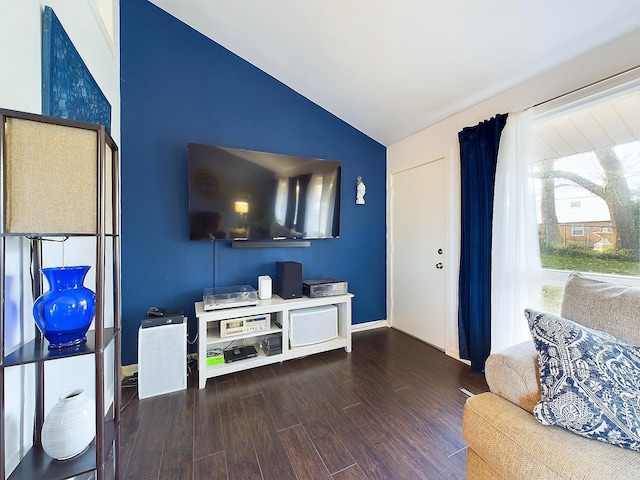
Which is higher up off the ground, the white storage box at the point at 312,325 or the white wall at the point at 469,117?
the white wall at the point at 469,117

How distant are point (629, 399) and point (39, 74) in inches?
95.6

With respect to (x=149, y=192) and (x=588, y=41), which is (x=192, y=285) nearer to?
(x=149, y=192)

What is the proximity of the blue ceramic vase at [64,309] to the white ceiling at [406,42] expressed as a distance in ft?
7.05

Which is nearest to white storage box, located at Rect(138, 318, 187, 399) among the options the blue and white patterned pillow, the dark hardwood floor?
the dark hardwood floor

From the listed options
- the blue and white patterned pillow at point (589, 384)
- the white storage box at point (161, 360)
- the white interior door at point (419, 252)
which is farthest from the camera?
the white interior door at point (419, 252)

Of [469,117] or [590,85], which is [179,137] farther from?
[590,85]

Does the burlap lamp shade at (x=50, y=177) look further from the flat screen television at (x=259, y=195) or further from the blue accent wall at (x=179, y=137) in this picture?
the blue accent wall at (x=179, y=137)

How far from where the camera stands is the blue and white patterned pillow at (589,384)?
833mm

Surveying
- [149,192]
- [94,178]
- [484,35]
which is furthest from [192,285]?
[484,35]

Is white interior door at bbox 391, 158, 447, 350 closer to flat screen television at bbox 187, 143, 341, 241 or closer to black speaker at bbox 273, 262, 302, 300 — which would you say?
flat screen television at bbox 187, 143, 341, 241

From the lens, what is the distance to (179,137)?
7.76 ft

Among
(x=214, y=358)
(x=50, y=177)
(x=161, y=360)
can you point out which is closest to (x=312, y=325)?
(x=214, y=358)

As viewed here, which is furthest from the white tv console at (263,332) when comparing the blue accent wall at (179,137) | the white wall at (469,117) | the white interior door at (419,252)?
the white wall at (469,117)

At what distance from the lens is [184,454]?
1.40 m
